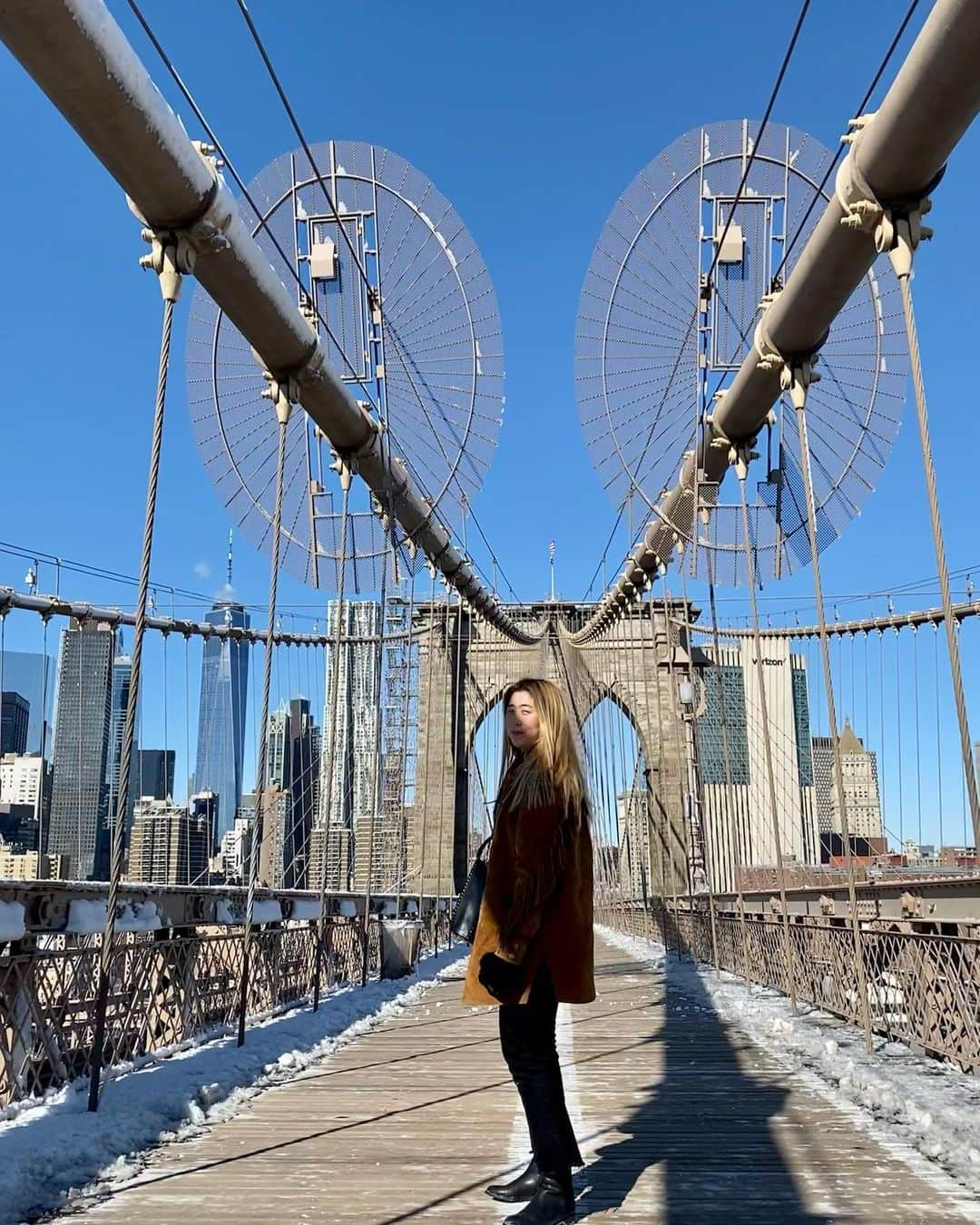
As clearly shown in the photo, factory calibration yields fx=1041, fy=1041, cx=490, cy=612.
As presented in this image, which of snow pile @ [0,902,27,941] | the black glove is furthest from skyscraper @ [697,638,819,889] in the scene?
the black glove

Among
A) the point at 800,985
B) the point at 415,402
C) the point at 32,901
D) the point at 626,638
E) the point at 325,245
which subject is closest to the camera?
the point at 32,901

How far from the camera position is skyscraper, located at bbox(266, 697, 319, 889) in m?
34.6

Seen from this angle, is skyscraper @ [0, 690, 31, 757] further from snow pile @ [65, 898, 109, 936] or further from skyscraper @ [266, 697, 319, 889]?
snow pile @ [65, 898, 109, 936]

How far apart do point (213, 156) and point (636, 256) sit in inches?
271

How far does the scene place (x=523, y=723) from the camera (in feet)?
11.0

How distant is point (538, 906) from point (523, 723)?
604mm

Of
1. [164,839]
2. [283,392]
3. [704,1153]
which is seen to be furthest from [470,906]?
[164,839]

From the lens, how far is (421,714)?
119 feet

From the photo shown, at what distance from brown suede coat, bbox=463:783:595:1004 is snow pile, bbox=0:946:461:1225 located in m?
1.41

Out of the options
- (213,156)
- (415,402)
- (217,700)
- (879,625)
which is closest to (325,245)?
(415,402)

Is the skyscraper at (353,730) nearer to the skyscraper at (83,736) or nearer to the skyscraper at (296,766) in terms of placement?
the skyscraper at (296,766)

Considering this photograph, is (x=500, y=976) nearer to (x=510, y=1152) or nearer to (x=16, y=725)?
(x=510, y=1152)

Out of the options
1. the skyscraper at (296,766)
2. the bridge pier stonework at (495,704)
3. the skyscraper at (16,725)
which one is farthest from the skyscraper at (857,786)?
the skyscraper at (16,725)

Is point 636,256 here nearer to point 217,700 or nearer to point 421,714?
point 421,714
